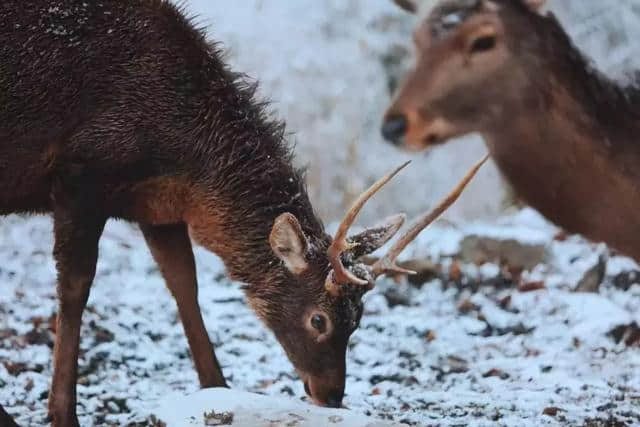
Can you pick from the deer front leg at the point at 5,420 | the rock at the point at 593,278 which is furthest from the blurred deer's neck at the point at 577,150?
the rock at the point at 593,278

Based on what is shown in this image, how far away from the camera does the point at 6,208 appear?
17.7 feet

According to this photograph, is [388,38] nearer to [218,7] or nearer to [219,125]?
[218,7]

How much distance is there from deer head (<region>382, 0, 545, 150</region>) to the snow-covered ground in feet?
5.21

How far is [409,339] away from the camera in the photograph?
757 cm

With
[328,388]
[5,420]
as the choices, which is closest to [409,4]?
[328,388]

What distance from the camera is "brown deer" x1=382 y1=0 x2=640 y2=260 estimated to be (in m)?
5.08

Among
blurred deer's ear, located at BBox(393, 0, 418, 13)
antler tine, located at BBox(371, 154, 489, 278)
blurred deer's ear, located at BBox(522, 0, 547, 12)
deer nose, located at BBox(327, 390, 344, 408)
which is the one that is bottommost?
deer nose, located at BBox(327, 390, 344, 408)

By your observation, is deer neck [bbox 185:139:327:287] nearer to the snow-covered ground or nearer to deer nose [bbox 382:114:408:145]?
deer nose [bbox 382:114:408:145]

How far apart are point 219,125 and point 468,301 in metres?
3.55

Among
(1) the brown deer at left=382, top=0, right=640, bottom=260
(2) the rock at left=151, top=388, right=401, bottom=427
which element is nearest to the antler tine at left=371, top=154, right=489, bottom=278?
(1) the brown deer at left=382, top=0, right=640, bottom=260

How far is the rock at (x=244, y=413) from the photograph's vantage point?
4605 millimetres

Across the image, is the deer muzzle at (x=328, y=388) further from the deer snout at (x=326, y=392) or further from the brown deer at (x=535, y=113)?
the brown deer at (x=535, y=113)

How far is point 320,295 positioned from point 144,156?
1.13m

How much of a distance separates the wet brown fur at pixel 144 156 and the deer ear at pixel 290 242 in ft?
0.20
